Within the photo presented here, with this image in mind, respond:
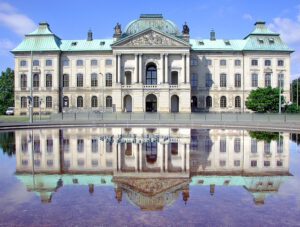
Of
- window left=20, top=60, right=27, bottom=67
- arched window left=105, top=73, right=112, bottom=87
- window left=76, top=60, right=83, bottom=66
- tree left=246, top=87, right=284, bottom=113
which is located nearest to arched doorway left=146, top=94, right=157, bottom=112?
arched window left=105, top=73, right=112, bottom=87

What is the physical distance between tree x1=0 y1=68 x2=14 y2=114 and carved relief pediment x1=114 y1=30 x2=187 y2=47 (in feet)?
172

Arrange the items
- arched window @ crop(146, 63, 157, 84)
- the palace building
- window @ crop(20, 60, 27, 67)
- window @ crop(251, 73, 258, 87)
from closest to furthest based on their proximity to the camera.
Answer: arched window @ crop(146, 63, 157, 84)
the palace building
window @ crop(20, 60, 27, 67)
window @ crop(251, 73, 258, 87)

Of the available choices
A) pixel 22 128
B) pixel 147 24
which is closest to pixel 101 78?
pixel 147 24

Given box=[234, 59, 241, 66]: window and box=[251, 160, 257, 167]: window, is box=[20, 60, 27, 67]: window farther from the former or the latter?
box=[251, 160, 257, 167]: window

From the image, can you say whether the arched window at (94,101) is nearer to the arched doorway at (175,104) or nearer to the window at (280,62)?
the arched doorway at (175,104)

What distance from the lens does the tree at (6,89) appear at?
106500 millimetres

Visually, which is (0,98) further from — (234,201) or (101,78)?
(234,201)

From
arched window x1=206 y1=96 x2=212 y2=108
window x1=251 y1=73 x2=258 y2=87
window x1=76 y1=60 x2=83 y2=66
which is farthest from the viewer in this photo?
window x1=76 y1=60 x2=83 y2=66

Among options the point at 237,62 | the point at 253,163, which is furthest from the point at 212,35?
the point at 253,163

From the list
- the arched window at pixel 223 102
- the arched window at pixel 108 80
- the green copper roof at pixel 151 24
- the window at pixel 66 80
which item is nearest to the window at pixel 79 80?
the window at pixel 66 80

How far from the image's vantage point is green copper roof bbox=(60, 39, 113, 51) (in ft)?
281

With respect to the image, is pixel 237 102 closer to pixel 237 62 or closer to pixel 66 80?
pixel 237 62

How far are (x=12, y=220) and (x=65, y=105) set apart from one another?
262 ft

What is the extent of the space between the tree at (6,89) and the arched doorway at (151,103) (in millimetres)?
52017
